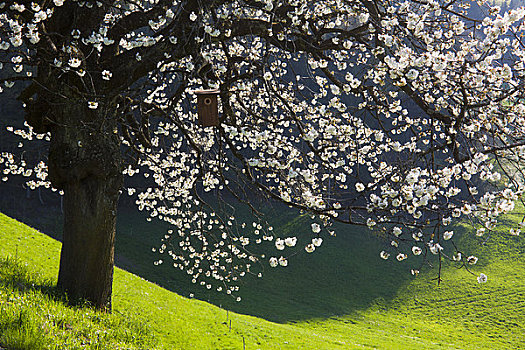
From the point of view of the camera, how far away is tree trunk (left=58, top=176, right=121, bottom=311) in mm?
6965

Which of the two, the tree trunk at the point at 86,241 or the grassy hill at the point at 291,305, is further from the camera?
the tree trunk at the point at 86,241

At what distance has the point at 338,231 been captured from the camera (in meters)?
42.2

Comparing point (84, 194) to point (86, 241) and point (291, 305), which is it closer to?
point (86, 241)

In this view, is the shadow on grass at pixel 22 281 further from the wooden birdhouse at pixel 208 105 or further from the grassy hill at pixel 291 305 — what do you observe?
the wooden birdhouse at pixel 208 105

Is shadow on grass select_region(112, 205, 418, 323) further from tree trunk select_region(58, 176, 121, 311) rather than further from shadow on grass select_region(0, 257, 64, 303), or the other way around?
→ tree trunk select_region(58, 176, 121, 311)

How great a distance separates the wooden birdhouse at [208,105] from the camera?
6332 millimetres

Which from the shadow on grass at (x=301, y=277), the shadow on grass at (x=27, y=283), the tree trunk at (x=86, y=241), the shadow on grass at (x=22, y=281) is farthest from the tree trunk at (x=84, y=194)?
the shadow on grass at (x=301, y=277)

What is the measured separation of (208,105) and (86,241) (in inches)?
127

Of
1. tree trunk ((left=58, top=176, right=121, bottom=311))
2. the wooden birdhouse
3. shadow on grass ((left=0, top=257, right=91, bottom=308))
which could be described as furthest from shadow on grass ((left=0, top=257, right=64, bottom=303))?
the wooden birdhouse

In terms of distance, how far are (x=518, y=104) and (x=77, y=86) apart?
715 cm

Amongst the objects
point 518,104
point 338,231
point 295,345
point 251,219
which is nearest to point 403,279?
point 338,231

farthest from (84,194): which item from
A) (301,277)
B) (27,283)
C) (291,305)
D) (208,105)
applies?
(301,277)

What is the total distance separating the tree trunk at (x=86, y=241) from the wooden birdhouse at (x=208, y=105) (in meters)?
2.29

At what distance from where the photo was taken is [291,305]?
2711cm
